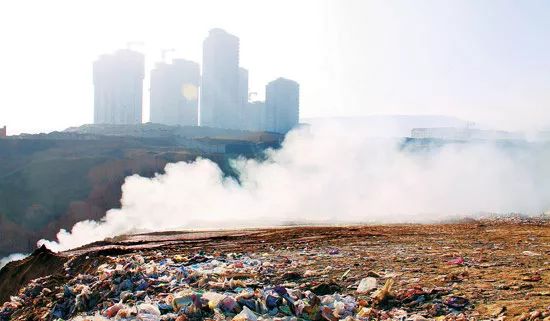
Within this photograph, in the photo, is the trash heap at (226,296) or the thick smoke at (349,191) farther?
the thick smoke at (349,191)

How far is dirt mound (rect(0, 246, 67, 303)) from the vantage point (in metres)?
9.16

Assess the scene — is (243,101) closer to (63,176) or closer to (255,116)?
(255,116)

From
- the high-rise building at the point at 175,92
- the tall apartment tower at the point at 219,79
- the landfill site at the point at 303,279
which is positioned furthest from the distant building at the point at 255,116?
the landfill site at the point at 303,279

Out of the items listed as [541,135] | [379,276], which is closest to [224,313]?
[379,276]

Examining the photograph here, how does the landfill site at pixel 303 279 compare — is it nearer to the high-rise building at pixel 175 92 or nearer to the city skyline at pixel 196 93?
the city skyline at pixel 196 93

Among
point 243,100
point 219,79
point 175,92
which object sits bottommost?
point 243,100

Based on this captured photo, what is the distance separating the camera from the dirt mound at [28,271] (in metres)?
9.16

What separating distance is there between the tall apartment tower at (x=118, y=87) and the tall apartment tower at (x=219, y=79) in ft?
28.7

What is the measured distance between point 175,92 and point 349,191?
53.3m

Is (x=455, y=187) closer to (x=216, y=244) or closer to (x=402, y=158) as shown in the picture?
(x=402, y=158)

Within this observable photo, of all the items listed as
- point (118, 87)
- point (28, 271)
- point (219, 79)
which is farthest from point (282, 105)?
point (28, 271)

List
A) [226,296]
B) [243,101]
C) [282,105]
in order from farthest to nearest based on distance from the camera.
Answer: [243,101]
[282,105]
[226,296]

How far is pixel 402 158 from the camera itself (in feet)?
87.2

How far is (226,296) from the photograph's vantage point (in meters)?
4.81
